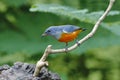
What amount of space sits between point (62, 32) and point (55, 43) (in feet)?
4.06

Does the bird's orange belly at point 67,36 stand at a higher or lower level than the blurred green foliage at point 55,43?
lower

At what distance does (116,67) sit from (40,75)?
5.33 ft

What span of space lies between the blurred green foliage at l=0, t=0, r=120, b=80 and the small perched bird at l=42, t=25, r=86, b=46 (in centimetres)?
120

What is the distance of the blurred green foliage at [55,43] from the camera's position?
7.90ft

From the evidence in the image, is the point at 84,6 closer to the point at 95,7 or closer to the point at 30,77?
the point at 95,7

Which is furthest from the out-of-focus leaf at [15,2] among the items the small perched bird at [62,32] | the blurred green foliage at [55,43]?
the small perched bird at [62,32]

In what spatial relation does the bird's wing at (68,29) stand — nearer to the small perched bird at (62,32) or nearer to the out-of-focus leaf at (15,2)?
the small perched bird at (62,32)

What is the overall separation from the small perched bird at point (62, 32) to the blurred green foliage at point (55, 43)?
120cm

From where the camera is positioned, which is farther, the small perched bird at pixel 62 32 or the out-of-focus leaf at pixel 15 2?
the out-of-focus leaf at pixel 15 2

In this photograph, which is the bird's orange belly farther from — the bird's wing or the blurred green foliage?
the blurred green foliage

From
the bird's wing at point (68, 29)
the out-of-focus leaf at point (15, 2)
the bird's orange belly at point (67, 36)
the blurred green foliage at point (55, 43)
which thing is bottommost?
the bird's orange belly at point (67, 36)

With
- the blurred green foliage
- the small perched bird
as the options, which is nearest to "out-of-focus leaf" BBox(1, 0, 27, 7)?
the blurred green foliage

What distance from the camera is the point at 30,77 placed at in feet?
3.51

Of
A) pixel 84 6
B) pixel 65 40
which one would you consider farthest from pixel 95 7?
pixel 65 40
